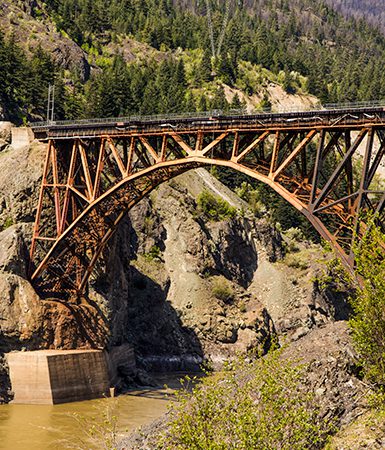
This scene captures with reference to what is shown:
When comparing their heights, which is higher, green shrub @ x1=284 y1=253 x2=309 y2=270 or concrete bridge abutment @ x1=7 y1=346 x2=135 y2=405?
concrete bridge abutment @ x1=7 y1=346 x2=135 y2=405

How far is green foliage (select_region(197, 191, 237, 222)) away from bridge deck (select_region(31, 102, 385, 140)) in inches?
1104

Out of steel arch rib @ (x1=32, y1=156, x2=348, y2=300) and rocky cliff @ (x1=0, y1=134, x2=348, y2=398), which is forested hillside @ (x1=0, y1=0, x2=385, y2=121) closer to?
rocky cliff @ (x1=0, y1=134, x2=348, y2=398)

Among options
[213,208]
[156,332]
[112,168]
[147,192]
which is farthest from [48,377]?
[213,208]

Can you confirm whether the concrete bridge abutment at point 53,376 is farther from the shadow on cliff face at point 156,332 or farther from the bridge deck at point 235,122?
the bridge deck at point 235,122

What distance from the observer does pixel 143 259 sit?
73438mm

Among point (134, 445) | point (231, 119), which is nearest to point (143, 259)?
point (231, 119)

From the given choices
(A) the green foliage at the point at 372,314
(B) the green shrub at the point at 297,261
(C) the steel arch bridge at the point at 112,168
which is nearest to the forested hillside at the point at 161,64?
(B) the green shrub at the point at 297,261

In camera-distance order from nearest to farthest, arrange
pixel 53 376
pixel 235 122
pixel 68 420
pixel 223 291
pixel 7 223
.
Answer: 1. pixel 235 122
2. pixel 68 420
3. pixel 53 376
4. pixel 7 223
5. pixel 223 291

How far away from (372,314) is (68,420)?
26.2m

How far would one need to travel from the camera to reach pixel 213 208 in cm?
8062

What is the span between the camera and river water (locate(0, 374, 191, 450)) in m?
37.6

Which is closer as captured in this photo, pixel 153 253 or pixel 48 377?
pixel 48 377

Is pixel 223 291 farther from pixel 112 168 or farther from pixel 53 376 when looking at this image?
pixel 53 376

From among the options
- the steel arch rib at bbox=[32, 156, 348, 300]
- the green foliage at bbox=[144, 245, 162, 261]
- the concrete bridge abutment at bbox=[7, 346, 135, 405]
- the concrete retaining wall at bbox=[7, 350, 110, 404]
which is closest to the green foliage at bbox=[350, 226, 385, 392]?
the steel arch rib at bbox=[32, 156, 348, 300]
